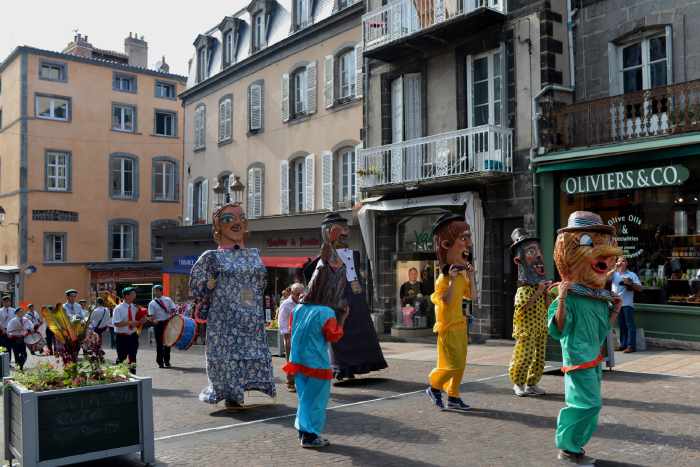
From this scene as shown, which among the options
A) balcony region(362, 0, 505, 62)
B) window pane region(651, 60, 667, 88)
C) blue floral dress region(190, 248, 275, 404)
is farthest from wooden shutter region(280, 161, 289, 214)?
blue floral dress region(190, 248, 275, 404)

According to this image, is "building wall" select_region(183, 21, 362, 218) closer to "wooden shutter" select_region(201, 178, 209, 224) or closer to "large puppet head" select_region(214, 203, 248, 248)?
"wooden shutter" select_region(201, 178, 209, 224)

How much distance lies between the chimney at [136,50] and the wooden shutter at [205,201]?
13772 mm

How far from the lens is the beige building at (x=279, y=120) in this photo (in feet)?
64.6

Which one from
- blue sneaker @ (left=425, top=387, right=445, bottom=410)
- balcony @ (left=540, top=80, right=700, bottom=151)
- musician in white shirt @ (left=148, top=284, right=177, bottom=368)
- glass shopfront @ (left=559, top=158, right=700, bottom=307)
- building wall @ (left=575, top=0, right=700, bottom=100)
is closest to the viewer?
blue sneaker @ (left=425, top=387, right=445, bottom=410)

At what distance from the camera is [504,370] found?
10.6 metres

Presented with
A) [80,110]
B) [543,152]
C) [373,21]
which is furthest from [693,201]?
[80,110]

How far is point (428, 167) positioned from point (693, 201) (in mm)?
5722

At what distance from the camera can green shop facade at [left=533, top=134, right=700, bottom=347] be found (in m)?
12.1

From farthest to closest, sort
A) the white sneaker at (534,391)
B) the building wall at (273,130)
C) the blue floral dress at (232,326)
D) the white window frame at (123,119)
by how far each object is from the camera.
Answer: the white window frame at (123,119)
the building wall at (273,130)
the white sneaker at (534,391)
the blue floral dress at (232,326)

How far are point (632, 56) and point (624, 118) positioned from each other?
57.7 inches

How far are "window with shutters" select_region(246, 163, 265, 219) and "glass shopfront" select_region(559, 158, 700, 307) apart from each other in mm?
11808

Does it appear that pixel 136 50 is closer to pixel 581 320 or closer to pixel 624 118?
pixel 624 118

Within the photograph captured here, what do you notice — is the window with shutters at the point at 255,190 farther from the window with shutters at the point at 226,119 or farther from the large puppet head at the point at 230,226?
the large puppet head at the point at 230,226

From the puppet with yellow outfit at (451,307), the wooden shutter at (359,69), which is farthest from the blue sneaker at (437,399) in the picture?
the wooden shutter at (359,69)
